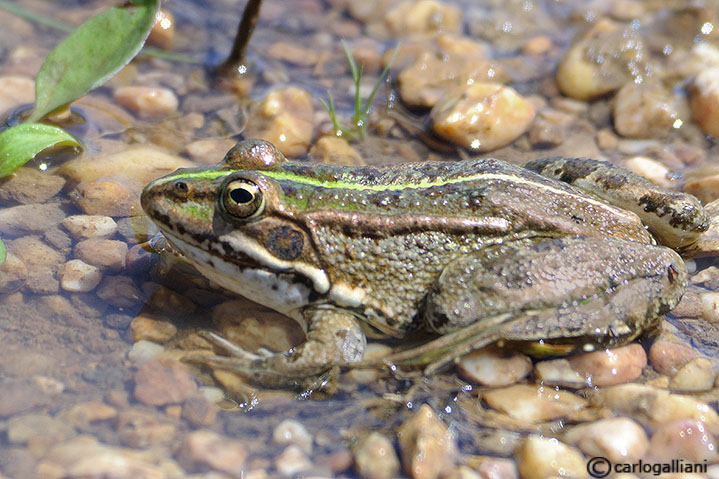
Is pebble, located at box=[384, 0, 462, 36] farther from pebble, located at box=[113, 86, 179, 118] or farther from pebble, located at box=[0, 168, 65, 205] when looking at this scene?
pebble, located at box=[0, 168, 65, 205]

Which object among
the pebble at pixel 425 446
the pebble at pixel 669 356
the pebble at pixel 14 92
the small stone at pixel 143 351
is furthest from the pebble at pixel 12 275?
the pebble at pixel 669 356

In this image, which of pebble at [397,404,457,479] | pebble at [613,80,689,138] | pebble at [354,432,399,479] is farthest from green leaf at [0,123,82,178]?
pebble at [613,80,689,138]

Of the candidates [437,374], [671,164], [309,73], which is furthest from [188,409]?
[671,164]

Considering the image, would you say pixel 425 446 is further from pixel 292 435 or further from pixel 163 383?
pixel 163 383

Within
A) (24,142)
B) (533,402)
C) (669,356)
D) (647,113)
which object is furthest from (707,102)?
(24,142)

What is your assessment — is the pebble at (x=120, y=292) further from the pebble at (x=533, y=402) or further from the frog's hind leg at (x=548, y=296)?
the pebble at (x=533, y=402)
